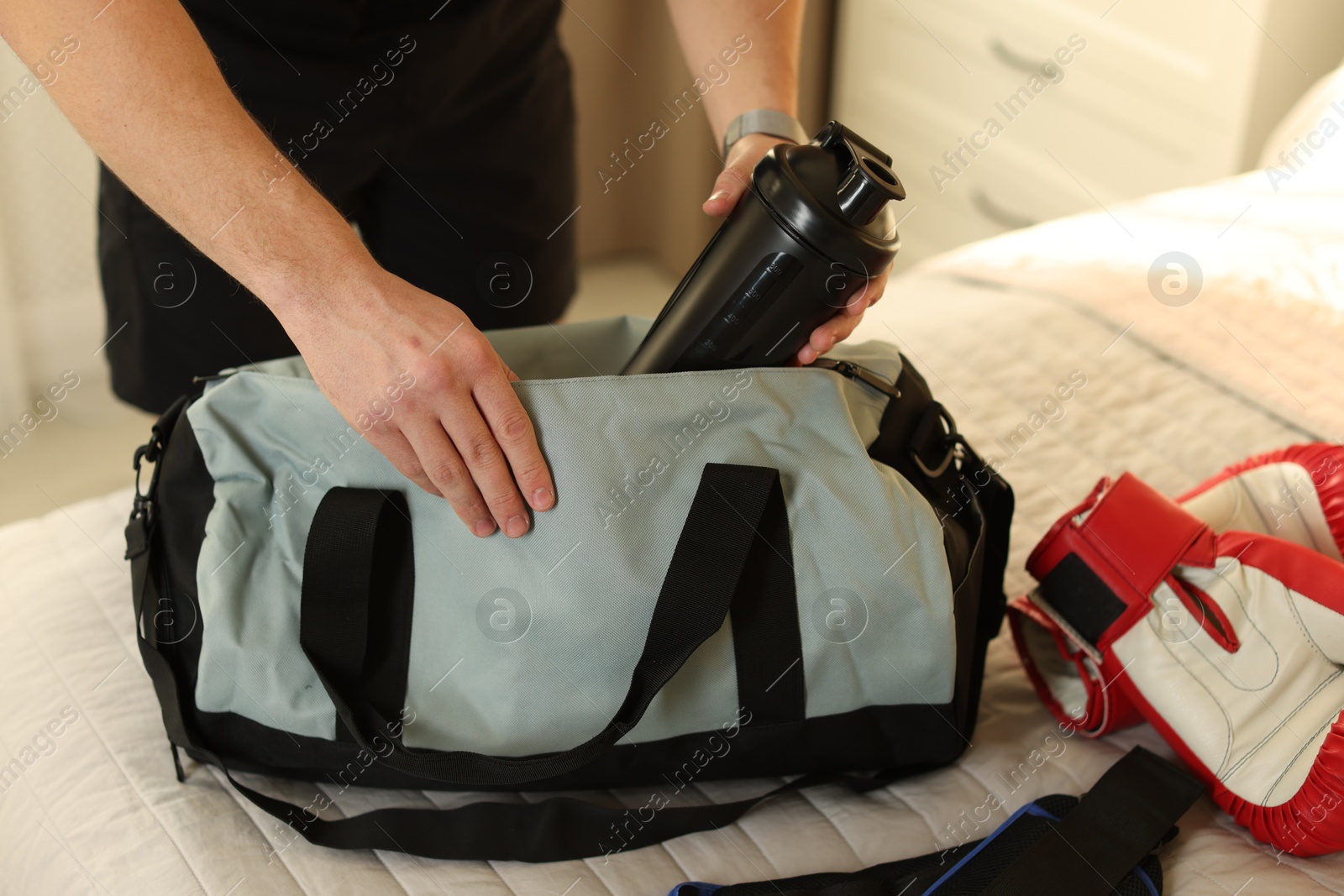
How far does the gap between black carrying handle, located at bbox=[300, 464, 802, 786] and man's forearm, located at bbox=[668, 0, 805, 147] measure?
445mm

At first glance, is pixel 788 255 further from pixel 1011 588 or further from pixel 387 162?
pixel 387 162

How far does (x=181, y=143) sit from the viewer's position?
74cm

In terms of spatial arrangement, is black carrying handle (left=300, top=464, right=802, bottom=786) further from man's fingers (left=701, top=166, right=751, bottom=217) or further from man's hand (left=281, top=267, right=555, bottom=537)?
man's fingers (left=701, top=166, right=751, bottom=217)

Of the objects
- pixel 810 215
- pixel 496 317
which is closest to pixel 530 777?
pixel 810 215

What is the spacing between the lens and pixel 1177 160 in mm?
2057

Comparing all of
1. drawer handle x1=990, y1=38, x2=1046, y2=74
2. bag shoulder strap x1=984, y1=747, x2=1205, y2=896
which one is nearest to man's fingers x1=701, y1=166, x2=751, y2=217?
bag shoulder strap x1=984, y1=747, x2=1205, y2=896

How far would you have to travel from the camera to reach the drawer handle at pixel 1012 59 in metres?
2.25

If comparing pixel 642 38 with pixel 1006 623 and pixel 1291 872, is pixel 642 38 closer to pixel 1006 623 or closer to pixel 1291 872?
pixel 1006 623

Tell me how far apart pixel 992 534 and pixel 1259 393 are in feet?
1.84

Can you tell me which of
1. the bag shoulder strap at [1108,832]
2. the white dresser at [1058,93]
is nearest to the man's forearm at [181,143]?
the bag shoulder strap at [1108,832]

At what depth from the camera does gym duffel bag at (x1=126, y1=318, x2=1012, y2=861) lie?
0.79 m

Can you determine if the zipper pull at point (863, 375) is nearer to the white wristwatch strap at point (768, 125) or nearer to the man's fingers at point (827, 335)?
the man's fingers at point (827, 335)

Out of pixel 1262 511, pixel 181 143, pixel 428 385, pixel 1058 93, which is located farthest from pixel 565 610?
pixel 1058 93

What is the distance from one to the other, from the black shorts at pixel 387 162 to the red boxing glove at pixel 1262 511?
71cm
